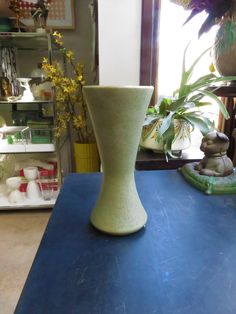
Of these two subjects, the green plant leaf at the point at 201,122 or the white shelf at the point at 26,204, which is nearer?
the green plant leaf at the point at 201,122

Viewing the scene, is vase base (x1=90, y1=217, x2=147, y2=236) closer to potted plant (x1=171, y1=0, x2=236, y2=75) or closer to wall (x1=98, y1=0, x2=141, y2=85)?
potted plant (x1=171, y1=0, x2=236, y2=75)

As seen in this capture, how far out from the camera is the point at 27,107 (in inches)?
73.2

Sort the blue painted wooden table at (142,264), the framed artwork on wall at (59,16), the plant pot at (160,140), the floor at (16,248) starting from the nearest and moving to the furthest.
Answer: the blue painted wooden table at (142,264) < the plant pot at (160,140) < the floor at (16,248) < the framed artwork on wall at (59,16)

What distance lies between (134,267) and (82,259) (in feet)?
0.32

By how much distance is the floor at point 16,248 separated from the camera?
3.79 feet

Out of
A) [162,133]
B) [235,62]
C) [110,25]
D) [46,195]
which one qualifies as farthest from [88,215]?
[46,195]

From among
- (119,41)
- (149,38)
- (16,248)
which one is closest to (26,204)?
(16,248)

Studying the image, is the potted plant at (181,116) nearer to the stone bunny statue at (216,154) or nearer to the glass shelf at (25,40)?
the stone bunny statue at (216,154)

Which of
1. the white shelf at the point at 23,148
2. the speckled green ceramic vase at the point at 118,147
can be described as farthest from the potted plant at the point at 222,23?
the white shelf at the point at 23,148

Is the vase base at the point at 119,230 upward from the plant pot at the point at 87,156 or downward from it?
upward

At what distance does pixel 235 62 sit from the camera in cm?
76

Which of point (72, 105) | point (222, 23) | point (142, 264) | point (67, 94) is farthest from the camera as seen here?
point (72, 105)

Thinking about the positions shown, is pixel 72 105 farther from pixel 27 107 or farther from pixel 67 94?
pixel 27 107

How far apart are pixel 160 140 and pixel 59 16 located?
4.67 feet
